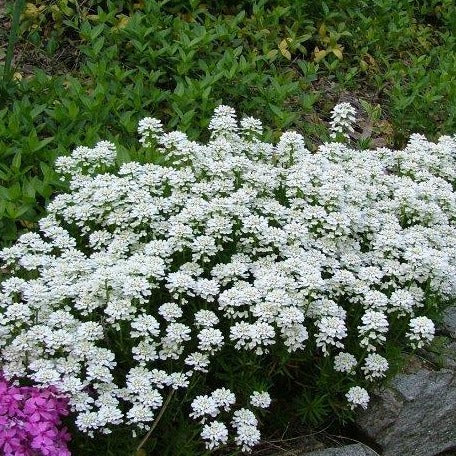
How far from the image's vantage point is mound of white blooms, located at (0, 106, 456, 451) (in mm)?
3012

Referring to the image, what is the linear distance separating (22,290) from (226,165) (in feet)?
3.71

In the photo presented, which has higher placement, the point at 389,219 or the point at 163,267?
the point at 389,219

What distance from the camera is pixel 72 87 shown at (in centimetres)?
498

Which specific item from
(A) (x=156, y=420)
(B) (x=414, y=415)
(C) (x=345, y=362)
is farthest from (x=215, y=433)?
(B) (x=414, y=415)

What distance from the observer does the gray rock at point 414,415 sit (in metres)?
3.56

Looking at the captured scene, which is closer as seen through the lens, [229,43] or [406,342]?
[406,342]

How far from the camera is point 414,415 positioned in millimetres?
3680

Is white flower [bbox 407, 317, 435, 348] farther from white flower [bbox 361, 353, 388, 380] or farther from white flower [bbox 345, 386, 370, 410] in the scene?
white flower [bbox 345, 386, 370, 410]

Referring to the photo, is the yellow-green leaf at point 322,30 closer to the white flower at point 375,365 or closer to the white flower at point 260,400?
the white flower at point 375,365

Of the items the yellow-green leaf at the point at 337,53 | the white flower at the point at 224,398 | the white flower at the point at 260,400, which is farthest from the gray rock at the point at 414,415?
the yellow-green leaf at the point at 337,53

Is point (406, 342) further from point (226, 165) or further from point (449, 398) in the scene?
point (226, 165)

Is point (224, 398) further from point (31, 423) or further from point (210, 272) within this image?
point (31, 423)

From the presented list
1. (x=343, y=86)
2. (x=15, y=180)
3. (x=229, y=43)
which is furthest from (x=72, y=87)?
(x=343, y=86)

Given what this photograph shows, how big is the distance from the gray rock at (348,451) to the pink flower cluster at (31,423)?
1.12 metres
